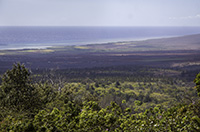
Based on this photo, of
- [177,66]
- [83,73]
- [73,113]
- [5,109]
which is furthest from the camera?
[177,66]

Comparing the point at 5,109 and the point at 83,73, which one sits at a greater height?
the point at 5,109

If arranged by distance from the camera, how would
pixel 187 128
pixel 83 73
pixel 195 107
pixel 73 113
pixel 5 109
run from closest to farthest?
pixel 187 128 < pixel 73 113 < pixel 195 107 < pixel 5 109 < pixel 83 73

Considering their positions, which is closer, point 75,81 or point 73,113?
point 73,113

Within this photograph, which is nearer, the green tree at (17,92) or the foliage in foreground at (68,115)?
the foliage in foreground at (68,115)

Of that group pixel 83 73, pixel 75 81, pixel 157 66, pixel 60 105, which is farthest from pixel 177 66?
pixel 60 105

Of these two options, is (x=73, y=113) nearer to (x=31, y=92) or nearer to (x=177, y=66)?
(x=31, y=92)

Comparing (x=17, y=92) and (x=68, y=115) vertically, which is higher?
(x=17, y=92)

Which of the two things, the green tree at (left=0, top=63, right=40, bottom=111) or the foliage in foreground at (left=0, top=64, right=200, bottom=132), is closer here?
the foliage in foreground at (left=0, top=64, right=200, bottom=132)

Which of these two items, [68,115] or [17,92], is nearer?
[68,115]
